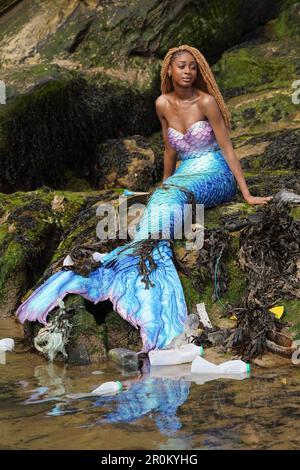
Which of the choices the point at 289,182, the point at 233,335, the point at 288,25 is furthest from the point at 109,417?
the point at 288,25

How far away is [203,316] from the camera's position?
6.12 meters

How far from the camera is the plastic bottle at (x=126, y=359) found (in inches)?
219

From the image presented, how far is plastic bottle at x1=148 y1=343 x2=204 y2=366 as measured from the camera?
5637 mm

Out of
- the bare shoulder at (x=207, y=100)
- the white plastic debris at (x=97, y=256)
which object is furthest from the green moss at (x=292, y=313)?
the bare shoulder at (x=207, y=100)

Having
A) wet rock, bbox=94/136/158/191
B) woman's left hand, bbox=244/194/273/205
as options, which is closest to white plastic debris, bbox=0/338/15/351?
woman's left hand, bbox=244/194/273/205

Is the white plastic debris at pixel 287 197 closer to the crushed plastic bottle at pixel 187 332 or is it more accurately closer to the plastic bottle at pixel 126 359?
the crushed plastic bottle at pixel 187 332

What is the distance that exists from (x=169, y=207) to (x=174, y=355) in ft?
4.54

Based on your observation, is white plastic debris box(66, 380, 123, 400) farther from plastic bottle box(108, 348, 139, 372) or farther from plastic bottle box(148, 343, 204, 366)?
plastic bottle box(148, 343, 204, 366)

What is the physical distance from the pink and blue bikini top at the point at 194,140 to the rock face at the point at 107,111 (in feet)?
1.84

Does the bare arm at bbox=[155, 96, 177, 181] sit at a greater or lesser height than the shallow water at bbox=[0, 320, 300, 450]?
greater

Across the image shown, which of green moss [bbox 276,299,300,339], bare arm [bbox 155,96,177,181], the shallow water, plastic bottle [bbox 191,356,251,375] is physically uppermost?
bare arm [bbox 155,96,177,181]

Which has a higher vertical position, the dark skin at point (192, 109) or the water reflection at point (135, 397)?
the dark skin at point (192, 109)

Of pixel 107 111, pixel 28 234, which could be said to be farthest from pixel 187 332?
pixel 107 111

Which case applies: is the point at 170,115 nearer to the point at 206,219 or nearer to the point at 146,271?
the point at 206,219
